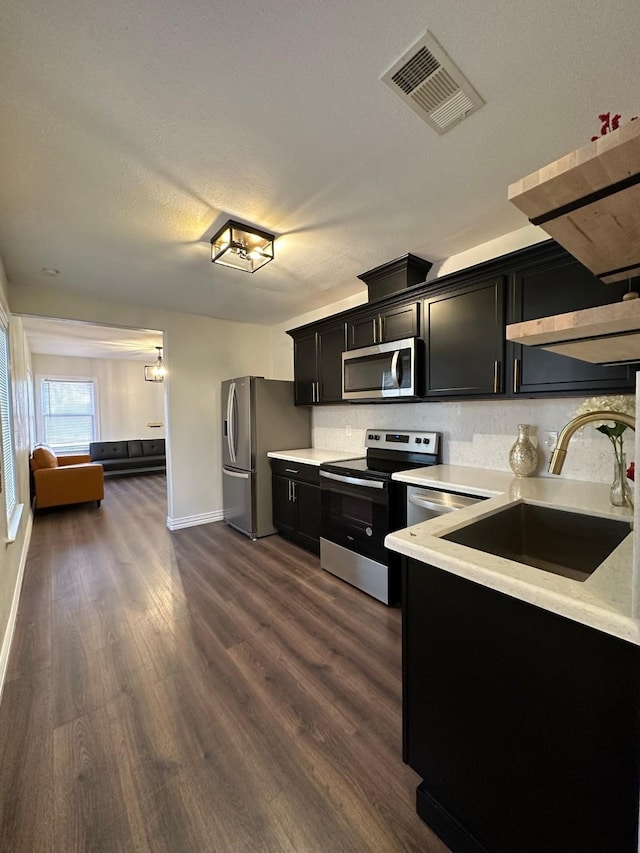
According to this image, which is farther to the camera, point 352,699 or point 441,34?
point 352,699

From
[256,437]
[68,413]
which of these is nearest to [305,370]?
[256,437]

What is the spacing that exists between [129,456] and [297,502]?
5799 millimetres

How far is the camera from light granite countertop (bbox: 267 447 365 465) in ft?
10.7

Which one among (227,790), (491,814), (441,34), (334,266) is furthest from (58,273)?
(491,814)

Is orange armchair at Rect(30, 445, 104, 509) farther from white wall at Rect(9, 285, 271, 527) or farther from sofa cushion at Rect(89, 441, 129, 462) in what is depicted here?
sofa cushion at Rect(89, 441, 129, 462)

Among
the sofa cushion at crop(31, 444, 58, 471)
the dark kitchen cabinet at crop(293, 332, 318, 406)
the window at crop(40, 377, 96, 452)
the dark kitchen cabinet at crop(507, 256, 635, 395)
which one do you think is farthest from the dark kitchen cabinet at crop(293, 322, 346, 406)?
the window at crop(40, 377, 96, 452)

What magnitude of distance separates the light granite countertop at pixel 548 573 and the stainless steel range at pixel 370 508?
3.15ft

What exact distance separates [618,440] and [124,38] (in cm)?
248

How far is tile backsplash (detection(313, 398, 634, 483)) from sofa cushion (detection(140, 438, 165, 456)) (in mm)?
6003

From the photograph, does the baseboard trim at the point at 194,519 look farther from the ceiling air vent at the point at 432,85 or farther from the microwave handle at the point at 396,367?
the ceiling air vent at the point at 432,85

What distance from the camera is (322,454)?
3.65 meters

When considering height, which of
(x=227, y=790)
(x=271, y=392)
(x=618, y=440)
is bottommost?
(x=227, y=790)

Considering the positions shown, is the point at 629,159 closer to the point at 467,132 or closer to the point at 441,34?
the point at 441,34

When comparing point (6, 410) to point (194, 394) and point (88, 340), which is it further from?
point (88, 340)
